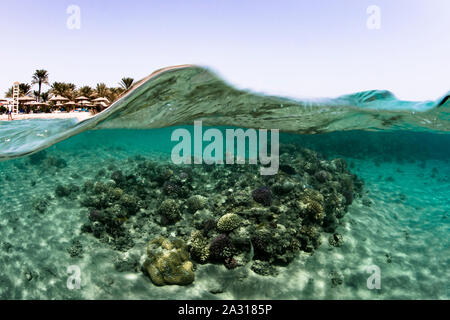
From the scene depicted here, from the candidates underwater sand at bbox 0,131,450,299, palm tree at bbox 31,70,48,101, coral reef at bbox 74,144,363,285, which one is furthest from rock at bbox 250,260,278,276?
palm tree at bbox 31,70,48,101

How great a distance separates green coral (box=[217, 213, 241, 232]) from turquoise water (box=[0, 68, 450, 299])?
0.04m

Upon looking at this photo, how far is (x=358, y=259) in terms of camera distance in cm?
847

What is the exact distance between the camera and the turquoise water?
715 cm

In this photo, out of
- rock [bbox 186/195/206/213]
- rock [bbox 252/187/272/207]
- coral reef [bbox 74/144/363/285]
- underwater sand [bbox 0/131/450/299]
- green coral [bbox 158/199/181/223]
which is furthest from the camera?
rock [bbox 186/195/206/213]

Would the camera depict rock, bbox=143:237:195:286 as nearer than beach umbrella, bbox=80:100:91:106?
Yes

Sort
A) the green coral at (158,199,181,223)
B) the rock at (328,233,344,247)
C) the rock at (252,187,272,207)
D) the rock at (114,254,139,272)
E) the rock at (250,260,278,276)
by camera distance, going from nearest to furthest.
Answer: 1. the rock at (250,260,278,276)
2. the rock at (114,254,139,272)
3. the rock at (328,233,344,247)
4. the rock at (252,187,272,207)
5. the green coral at (158,199,181,223)

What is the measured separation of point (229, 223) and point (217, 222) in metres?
0.62

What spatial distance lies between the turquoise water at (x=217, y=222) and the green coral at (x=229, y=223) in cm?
4

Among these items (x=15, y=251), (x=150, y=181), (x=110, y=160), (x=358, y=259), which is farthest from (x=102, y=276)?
(x=110, y=160)

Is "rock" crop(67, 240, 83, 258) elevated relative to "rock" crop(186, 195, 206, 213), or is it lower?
lower

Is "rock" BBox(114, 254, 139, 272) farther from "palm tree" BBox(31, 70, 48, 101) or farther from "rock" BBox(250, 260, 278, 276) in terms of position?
"palm tree" BBox(31, 70, 48, 101)

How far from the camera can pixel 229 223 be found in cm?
840

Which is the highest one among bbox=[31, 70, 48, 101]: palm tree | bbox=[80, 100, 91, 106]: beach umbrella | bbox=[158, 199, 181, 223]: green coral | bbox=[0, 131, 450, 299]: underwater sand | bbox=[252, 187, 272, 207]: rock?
bbox=[31, 70, 48, 101]: palm tree

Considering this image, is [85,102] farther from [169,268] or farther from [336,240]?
[336,240]
